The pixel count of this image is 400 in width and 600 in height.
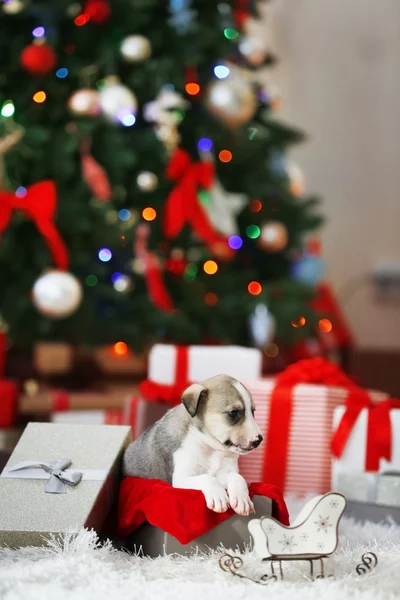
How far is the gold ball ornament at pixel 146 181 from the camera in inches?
126

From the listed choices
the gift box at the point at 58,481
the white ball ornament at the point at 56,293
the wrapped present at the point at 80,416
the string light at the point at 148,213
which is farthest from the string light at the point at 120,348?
the gift box at the point at 58,481

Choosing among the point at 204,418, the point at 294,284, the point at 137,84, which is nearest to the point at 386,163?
the point at 294,284

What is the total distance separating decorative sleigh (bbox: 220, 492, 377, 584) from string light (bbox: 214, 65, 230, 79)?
2.50m

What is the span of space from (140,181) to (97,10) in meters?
0.66

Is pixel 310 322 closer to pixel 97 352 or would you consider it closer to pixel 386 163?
pixel 97 352

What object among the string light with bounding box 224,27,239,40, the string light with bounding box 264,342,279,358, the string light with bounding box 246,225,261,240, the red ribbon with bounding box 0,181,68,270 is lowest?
the string light with bounding box 264,342,279,358

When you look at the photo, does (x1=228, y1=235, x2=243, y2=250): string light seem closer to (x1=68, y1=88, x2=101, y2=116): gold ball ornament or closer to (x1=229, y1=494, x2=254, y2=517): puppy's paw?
(x1=68, y1=88, x2=101, y2=116): gold ball ornament

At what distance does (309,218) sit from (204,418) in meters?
2.43

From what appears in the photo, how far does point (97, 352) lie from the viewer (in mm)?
3332

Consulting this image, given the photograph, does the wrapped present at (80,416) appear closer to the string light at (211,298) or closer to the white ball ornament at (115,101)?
the string light at (211,298)

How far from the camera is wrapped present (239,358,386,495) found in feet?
6.26

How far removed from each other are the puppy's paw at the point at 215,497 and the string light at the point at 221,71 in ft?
7.95

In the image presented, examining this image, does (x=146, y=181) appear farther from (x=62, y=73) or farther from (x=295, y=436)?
(x=295, y=436)

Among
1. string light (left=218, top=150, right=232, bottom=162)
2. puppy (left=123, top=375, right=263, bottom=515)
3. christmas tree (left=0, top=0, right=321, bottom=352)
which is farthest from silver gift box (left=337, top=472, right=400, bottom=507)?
string light (left=218, top=150, right=232, bottom=162)
